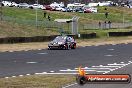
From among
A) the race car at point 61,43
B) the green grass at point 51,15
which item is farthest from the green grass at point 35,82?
the green grass at point 51,15

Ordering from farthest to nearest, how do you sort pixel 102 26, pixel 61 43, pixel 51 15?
pixel 51 15 < pixel 102 26 < pixel 61 43

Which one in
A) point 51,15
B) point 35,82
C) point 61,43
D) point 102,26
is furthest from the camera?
point 51,15

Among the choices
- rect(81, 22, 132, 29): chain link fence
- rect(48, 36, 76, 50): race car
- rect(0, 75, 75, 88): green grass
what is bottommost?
rect(81, 22, 132, 29): chain link fence

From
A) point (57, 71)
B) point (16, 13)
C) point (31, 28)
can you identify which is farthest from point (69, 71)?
point (16, 13)

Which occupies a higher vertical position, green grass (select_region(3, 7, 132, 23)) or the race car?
the race car

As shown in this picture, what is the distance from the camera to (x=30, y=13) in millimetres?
92188

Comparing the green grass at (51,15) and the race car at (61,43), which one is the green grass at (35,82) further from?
the green grass at (51,15)

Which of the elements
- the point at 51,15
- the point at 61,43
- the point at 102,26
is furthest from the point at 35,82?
the point at 51,15

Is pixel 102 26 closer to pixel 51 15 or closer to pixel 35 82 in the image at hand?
pixel 51 15

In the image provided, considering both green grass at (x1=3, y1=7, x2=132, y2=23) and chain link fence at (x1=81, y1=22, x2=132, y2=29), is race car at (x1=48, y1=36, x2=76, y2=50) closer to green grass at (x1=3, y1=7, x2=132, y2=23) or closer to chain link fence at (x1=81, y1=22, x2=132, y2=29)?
chain link fence at (x1=81, y1=22, x2=132, y2=29)

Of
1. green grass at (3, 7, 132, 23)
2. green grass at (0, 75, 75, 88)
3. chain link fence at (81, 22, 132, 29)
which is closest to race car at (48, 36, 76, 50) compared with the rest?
green grass at (0, 75, 75, 88)

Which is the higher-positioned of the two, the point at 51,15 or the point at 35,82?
the point at 35,82

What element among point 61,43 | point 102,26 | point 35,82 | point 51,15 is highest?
point 35,82

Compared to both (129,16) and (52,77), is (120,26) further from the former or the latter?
(52,77)
